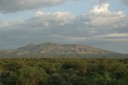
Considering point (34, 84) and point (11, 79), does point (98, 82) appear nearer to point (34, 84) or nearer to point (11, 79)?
point (34, 84)

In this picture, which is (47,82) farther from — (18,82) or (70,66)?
(70,66)

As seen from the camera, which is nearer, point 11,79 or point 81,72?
point 11,79

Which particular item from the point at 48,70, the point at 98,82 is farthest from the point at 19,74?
the point at 48,70

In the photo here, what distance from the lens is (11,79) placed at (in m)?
30.3

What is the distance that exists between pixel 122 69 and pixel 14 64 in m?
16.5

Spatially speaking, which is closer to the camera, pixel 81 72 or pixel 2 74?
pixel 2 74

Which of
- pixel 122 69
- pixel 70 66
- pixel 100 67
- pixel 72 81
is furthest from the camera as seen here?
pixel 70 66

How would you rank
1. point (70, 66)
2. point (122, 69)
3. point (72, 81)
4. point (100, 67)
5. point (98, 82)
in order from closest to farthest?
point (98, 82)
point (72, 81)
point (122, 69)
point (100, 67)
point (70, 66)

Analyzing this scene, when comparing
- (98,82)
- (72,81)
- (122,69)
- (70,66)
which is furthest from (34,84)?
(70,66)

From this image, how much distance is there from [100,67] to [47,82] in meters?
12.4

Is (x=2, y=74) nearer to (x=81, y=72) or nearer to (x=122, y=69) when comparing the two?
(x=81, y=72)

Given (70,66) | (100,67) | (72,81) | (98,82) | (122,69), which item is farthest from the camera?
(70,66)

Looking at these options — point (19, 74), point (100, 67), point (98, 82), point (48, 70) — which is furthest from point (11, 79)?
point (100, 67)

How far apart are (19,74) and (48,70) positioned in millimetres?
11081
